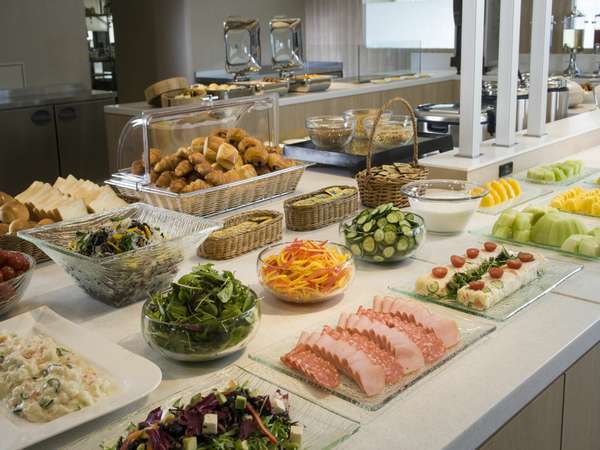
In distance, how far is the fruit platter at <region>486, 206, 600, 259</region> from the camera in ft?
6.26

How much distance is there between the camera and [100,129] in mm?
5723

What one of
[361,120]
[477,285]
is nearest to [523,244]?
[477,285]

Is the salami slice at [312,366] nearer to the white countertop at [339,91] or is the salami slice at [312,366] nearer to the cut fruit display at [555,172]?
the cut fruit display at [555,172]

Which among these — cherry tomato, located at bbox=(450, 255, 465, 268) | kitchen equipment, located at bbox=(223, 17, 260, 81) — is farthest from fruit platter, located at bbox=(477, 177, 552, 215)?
kitchen equipment, located at bbox=(223, 17, 260, 81)

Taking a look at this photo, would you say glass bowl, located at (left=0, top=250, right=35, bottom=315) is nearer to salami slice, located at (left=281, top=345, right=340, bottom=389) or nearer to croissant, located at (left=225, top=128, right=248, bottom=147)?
salami slice, located at (left=281, top=345, right=340, bottom=389)

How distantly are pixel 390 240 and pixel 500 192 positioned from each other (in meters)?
0.74

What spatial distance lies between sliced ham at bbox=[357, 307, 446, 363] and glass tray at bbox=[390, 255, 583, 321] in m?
0.19

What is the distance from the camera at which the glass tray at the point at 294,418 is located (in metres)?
1.09

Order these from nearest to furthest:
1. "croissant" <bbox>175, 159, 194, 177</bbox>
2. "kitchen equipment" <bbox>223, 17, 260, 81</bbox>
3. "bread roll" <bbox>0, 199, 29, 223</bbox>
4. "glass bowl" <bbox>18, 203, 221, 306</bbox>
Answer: "glass bowl" <bbox>18, 203, 221, 306</bbox> → "bread roll" <bbox>0, 199, 29, 223</bbox> → "croissant" <bbox>175, 159, 194, 177</bbox> → "kitchen equipment" <bbox>223, 17, 260, 81</bbox>

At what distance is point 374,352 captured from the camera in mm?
1329

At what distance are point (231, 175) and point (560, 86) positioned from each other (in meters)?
2.49

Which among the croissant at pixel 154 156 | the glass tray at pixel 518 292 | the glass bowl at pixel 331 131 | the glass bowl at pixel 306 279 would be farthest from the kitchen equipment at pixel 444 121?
the glass bowl at pixel 306 279

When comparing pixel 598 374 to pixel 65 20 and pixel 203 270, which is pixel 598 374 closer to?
pixel 203 270

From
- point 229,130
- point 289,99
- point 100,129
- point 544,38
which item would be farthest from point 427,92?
point 229,130
